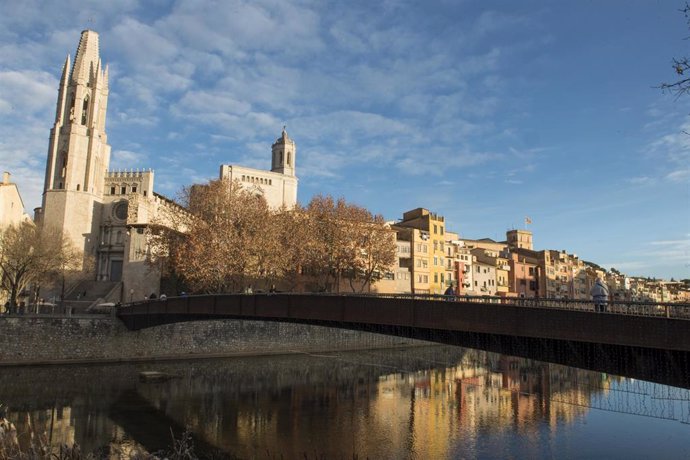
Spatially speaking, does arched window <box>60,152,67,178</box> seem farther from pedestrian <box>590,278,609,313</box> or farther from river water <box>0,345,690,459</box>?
pedestrian <box>590,278,609,313</box>

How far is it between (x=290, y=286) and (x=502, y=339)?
52.5 meters

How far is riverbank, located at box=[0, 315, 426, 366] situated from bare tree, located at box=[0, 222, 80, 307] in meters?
5.84

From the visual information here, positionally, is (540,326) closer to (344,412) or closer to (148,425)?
(344,412)

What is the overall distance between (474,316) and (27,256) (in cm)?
4787

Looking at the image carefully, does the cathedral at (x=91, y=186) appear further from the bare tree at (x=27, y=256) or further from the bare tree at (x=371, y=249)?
the bare tree at (x=371, y=249)

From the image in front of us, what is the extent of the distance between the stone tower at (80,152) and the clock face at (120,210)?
2647mm

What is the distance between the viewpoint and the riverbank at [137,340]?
43.1 meters

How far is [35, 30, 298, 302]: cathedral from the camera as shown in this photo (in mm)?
75000

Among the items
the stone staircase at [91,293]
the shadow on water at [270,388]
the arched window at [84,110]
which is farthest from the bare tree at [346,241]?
the arched window at [84,110]

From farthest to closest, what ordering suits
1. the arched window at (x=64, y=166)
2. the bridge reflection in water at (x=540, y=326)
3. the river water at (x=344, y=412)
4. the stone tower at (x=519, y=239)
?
the stone tower at (x=519, y=239) < the arched window at (x=64, y=166) < the river water at (x=344, y=412) < the bridge reflection in water at (x=540, y=326)

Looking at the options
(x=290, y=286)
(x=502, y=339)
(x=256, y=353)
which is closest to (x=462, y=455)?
(x=502, y=339)

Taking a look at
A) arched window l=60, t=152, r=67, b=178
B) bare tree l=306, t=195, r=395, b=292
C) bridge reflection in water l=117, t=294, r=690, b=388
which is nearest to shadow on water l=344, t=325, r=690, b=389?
bridge reflection in water l=117, t=294, r=690, b=388

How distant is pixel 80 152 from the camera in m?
78.0

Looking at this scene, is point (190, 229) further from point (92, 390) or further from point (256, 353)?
point (92, 390)
